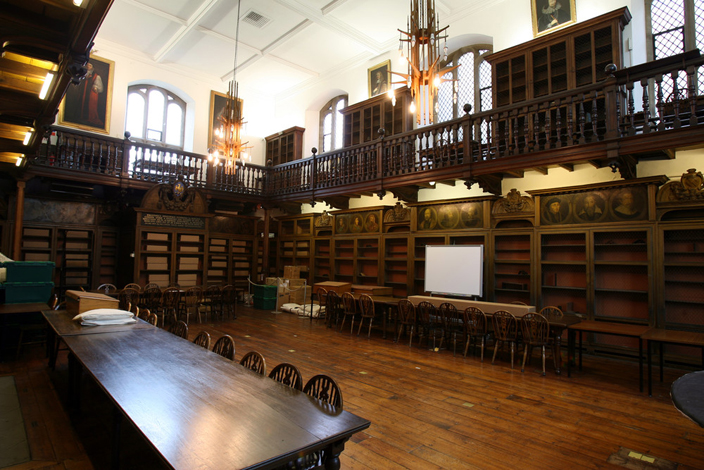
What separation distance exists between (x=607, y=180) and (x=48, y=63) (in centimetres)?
751

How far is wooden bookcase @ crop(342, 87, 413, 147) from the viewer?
989cm

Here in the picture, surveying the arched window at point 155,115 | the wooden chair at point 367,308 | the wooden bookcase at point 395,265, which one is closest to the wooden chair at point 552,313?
the wooden chair at point 367,308

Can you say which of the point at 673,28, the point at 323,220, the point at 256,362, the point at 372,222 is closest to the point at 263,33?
the point at 323,220

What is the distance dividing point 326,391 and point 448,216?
6.78 metres

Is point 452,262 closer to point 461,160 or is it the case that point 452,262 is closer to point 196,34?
point 461,160

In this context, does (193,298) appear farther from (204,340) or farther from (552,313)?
(552,313)

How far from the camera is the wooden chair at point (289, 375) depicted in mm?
2298

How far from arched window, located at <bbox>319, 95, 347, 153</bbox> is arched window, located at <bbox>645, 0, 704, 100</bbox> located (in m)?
8.17

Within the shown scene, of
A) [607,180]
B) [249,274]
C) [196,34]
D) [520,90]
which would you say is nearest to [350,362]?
[607,180]

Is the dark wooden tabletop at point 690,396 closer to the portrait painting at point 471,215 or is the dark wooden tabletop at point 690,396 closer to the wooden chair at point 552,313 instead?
the wooden chair at point 552,313

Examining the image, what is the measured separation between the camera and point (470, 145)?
23.1ft

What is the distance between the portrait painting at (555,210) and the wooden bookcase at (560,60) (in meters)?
1.98

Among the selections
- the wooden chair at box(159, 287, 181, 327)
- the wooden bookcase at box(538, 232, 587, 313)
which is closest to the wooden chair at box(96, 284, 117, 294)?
the wooden chair at box(159, 287, 181, 327)

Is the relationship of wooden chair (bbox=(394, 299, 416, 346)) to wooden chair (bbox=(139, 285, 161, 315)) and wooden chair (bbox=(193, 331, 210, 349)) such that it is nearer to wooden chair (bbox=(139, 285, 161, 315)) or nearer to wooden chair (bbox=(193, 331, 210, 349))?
wooden chair (bbox=(193, 331, 210, 349))
